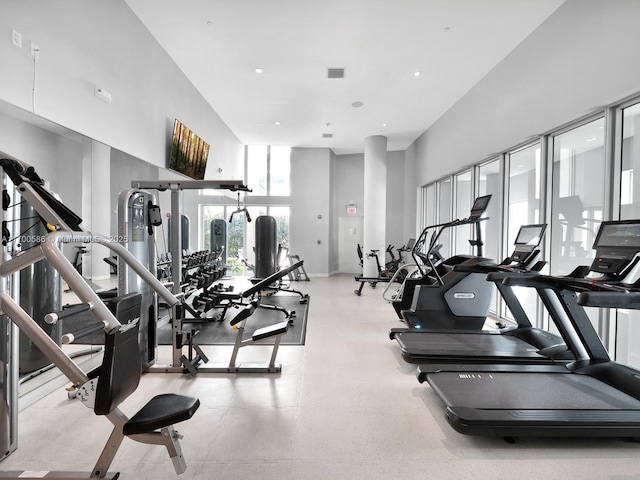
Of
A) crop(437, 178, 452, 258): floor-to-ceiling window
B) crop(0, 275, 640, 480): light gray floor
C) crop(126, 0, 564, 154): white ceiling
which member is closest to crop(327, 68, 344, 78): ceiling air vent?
crop(126, 0, 564, 154): white ceiling

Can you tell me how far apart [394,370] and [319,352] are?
2.94 ft

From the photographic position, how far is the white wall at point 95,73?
8.73 ft

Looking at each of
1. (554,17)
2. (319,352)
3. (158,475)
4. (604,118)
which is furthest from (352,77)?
(158,475)

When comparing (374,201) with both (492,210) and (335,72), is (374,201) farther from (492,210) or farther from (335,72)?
(335,72)

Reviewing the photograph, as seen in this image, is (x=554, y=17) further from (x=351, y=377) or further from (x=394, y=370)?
(x=351, y=377)

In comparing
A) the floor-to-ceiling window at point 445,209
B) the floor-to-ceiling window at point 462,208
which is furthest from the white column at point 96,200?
the floor-to-ceiling window at point 445,209

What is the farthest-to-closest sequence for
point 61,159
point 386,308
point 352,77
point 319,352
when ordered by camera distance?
1. point 386,308
2. point 352,77
3. point 319,352
4. point 61,159

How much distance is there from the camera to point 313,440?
2.25 metres

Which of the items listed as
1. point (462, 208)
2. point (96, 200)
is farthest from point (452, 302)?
point (96, 200)

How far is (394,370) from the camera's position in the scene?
11.2 ft

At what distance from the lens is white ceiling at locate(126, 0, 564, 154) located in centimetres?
409

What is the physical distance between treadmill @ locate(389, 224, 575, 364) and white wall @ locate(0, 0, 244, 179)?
158 inches

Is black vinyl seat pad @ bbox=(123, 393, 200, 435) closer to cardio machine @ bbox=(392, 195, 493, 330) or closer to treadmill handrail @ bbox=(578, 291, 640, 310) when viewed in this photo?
treadmill handrail @ bbox=(578, 291, 640, 310)

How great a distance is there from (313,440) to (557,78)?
15.2 feet
